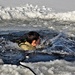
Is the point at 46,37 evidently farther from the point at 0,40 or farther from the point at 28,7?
the point at 28,7

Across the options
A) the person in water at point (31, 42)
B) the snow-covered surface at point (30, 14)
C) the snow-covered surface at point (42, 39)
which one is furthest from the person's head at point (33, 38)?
the snow-covered surface at point (30, 14)

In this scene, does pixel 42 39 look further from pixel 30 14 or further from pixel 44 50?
pixel 30 14

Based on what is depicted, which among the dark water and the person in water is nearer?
the dark water

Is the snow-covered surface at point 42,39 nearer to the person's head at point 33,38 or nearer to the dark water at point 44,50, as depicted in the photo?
the dark water at point 44,50

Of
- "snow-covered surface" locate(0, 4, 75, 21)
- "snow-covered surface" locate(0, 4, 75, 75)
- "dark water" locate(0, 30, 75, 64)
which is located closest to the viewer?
"snow-covered surface" locate(0, 4, 75, 75)

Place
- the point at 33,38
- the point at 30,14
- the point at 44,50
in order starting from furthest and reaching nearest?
1. the point at 30,14
2. the point at 44,50
3. the point at 33,38

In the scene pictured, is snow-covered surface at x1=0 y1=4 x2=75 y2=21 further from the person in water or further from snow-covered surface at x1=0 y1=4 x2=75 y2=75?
the person in water

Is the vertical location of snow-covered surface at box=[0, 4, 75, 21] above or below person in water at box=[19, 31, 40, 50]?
above

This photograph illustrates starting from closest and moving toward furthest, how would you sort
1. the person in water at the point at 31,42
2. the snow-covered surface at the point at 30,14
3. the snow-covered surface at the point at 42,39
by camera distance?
the snow-covered surface at the point at 42,39 < the person in water at the point at 31,42 < the snow-covered surface at the point at 30,14

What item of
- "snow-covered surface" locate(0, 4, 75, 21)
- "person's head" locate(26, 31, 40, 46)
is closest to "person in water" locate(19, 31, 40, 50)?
"person's head" locate(26, 31, 40, 46)

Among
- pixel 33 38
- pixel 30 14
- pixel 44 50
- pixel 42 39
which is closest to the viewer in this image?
pixel 33 38

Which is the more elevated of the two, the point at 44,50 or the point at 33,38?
the point at 33,38

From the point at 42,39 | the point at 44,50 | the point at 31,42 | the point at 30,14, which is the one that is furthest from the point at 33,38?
the point at 30,14

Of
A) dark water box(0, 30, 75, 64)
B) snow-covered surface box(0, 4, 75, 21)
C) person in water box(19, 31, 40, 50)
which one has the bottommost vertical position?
dark water box(0, 30, 75, 64)
